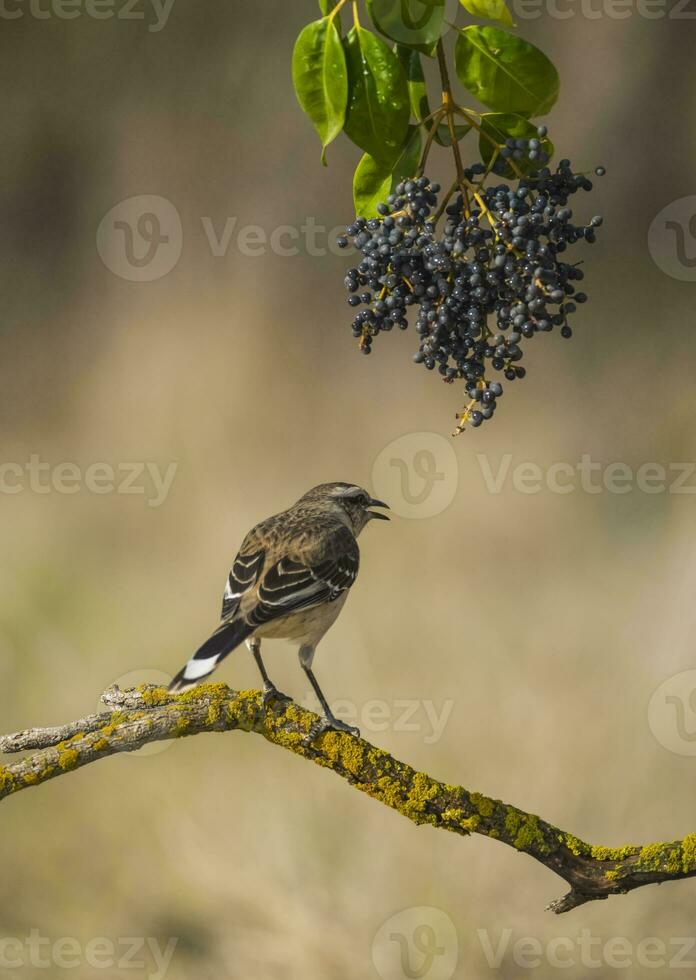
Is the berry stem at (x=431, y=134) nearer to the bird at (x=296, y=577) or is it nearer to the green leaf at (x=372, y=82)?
the green leaf at (x=372, y=82)

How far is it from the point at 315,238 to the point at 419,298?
2.09 m

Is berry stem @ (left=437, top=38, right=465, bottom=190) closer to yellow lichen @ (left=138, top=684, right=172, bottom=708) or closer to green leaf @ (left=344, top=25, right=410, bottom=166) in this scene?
green leaf @ (left=344, top=25, right=410, bottom=166)

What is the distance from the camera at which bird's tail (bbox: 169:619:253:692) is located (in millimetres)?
1004

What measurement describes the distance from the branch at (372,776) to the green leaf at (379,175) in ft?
1.63

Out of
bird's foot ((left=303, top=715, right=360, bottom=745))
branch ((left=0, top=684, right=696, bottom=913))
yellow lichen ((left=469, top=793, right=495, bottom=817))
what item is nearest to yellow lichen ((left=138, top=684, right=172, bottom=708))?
branch ((left=0, top=684, right=696, bottom=913))

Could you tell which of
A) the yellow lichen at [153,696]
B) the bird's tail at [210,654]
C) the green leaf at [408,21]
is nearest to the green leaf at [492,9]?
the green leaf at [408,21]

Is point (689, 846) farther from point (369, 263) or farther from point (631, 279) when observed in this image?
point (631, 279)

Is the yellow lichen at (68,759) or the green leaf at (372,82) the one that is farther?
the yellow lichen at (68,759)

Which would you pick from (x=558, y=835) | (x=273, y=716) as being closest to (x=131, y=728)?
(x=273, y=716)

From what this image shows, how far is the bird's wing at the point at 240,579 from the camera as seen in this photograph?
126cm

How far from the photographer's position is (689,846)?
3.46 feet

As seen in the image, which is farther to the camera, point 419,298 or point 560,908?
point 560,908

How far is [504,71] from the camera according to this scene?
0.84 metres

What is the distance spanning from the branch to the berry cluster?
43 centimetres
